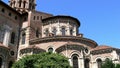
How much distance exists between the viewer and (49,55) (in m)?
24.6

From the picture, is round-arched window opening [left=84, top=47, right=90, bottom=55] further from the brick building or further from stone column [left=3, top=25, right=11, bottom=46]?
stone column [left=3, top=25, right=11, bottom=46]

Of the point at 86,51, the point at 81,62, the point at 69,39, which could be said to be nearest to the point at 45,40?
the point at 69,39

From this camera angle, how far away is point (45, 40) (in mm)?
33219

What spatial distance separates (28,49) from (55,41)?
14.3ft

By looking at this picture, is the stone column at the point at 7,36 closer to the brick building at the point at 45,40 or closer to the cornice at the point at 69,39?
the brick building at the point at 45,40

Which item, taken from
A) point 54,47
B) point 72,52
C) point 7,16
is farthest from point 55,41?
point 7,16

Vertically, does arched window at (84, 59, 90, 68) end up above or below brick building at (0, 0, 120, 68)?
below

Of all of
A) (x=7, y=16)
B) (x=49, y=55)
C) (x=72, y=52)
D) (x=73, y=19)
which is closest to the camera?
(x=49, y=55)

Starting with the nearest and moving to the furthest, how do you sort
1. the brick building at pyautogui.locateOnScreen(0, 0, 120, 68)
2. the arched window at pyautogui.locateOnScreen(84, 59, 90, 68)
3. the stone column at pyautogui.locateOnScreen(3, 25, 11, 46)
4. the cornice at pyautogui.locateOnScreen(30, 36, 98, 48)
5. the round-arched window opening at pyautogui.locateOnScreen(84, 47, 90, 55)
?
the brick building at pyautogui.locateOnScreen(0, 0, 120, 68), the arched window at pyautogui.locateOnScreen(84, 59, 90, 68), the round-arched window opening at pyautogui.locateOnScreen(84, 47, 90, 55), the cornice at pyautogui.locateOnScreen(30, 36, 98, 48), the stone column at pyautogui.locateOnScreen(3, 25, 11, 46)

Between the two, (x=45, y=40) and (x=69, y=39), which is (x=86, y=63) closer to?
(x=69, y=39)

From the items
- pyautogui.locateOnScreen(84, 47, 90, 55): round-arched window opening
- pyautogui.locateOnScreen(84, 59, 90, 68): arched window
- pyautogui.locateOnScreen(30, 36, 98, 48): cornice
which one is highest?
pyautogui.locateOnScreen(30, 36, 98, 48): cornice

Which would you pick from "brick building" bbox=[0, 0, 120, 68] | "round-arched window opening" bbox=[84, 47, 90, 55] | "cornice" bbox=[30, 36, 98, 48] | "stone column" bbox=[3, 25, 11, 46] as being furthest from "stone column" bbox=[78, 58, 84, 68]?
"stone column" bbox=[3, 25, 11, 46]

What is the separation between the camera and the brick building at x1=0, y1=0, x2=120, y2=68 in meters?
30.9

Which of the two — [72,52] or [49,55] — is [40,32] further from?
[49,55]
